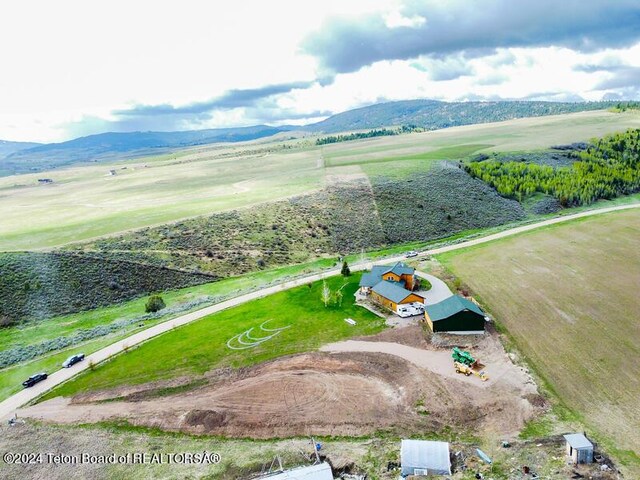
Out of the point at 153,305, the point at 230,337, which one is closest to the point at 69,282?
the point at 153,305

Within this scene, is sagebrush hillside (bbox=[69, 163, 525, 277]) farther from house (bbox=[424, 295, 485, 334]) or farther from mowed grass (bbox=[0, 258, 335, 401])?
house (bbox=[424, 295, 485, 334])

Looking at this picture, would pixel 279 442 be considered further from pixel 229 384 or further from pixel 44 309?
pixel 44 309

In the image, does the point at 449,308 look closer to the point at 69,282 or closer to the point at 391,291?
the point at 391,291

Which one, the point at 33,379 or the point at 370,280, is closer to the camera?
the point at 33,379

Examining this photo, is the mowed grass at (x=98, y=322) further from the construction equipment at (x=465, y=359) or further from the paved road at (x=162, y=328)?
the construction equipment at (x=465, y=359)

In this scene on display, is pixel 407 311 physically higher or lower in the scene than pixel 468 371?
higher

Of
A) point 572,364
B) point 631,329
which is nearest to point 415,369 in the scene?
point 572,364

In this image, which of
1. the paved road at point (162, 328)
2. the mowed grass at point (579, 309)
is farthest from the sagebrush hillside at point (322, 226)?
the mowed grass at point (579, 309)
